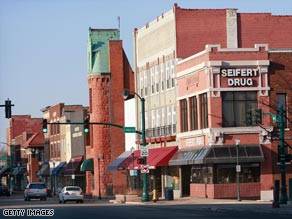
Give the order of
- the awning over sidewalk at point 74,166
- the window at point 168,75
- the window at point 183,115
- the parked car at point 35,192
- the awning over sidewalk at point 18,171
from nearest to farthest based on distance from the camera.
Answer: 1. the window at point 183,115
2. the window at point 168,75
3. the parked car at point 35,192
4. the awning over sidewalk at point 74,166
5. the awning over sidewalk at point 18,171

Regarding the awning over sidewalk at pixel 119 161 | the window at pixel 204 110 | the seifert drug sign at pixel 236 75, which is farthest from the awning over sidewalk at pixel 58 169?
the seifert drug sign at pixel 236 75

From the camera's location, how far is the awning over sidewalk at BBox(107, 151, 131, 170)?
82.8 m

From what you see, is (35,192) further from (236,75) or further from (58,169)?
(58,169)

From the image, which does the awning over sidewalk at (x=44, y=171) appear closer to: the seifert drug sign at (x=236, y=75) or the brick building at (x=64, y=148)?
the brick building at (x=64, y=148)

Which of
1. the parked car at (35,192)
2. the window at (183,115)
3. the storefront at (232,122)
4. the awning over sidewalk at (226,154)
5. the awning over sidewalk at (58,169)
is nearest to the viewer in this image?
the awning over sidewalk at (226,154)

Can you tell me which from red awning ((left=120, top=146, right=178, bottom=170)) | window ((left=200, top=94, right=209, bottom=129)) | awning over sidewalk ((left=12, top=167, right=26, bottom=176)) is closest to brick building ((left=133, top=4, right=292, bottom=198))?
window ((left=200, top=94, right=209, bottom=129))

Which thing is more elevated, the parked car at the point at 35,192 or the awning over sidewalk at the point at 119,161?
the awning over sidewalk at the point at 119,161

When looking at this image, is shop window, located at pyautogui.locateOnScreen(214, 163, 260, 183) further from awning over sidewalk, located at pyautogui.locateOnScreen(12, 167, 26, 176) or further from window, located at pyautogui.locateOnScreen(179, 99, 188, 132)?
awning over sidewalk, located at pyautogui.locateOnScreen(12, 167, 26, 176)

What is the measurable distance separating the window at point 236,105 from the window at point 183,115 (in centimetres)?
582

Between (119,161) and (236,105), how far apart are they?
21.9 m

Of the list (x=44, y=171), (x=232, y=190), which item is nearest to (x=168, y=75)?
(x=232, y=190)

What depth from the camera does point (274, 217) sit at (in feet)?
126

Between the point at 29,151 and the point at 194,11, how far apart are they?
68130 mm

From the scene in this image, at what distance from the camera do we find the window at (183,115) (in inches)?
2776
